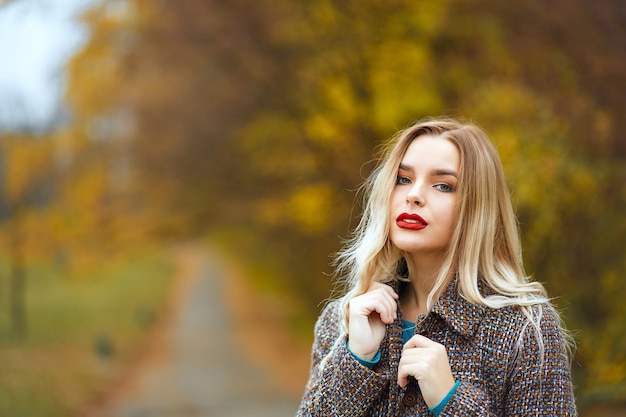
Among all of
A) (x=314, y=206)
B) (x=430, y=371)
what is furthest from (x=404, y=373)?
(x=314, y=206)

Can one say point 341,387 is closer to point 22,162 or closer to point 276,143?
point 22,162

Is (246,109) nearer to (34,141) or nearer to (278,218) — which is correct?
(278,218)

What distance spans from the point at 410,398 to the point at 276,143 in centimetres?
1131

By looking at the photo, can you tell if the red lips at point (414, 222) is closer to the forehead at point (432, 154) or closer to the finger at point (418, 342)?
the forehead at point (432, 154)

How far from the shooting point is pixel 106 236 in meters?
13.1

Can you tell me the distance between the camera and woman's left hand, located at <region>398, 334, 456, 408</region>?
6.32 ft

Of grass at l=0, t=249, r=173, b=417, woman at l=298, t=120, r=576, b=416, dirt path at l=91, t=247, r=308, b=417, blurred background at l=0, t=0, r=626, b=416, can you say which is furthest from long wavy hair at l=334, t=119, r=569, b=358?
dirt path at l=91, t=247, r=308, b=417

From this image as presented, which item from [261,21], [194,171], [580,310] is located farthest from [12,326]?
[580,310]

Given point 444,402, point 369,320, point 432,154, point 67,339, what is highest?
point 67,339

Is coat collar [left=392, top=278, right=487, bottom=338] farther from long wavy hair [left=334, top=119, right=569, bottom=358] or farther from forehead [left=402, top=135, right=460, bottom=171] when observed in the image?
forehead [left=402, top=135, right=460, bottom=171]

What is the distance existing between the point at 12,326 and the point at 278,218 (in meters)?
4.24

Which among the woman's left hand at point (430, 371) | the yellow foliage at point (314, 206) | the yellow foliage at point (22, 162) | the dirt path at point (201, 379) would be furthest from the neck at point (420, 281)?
the yellow foliage at point (22, 162)

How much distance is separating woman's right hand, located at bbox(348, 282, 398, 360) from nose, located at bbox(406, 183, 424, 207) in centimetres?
25

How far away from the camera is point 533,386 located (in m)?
1.94
